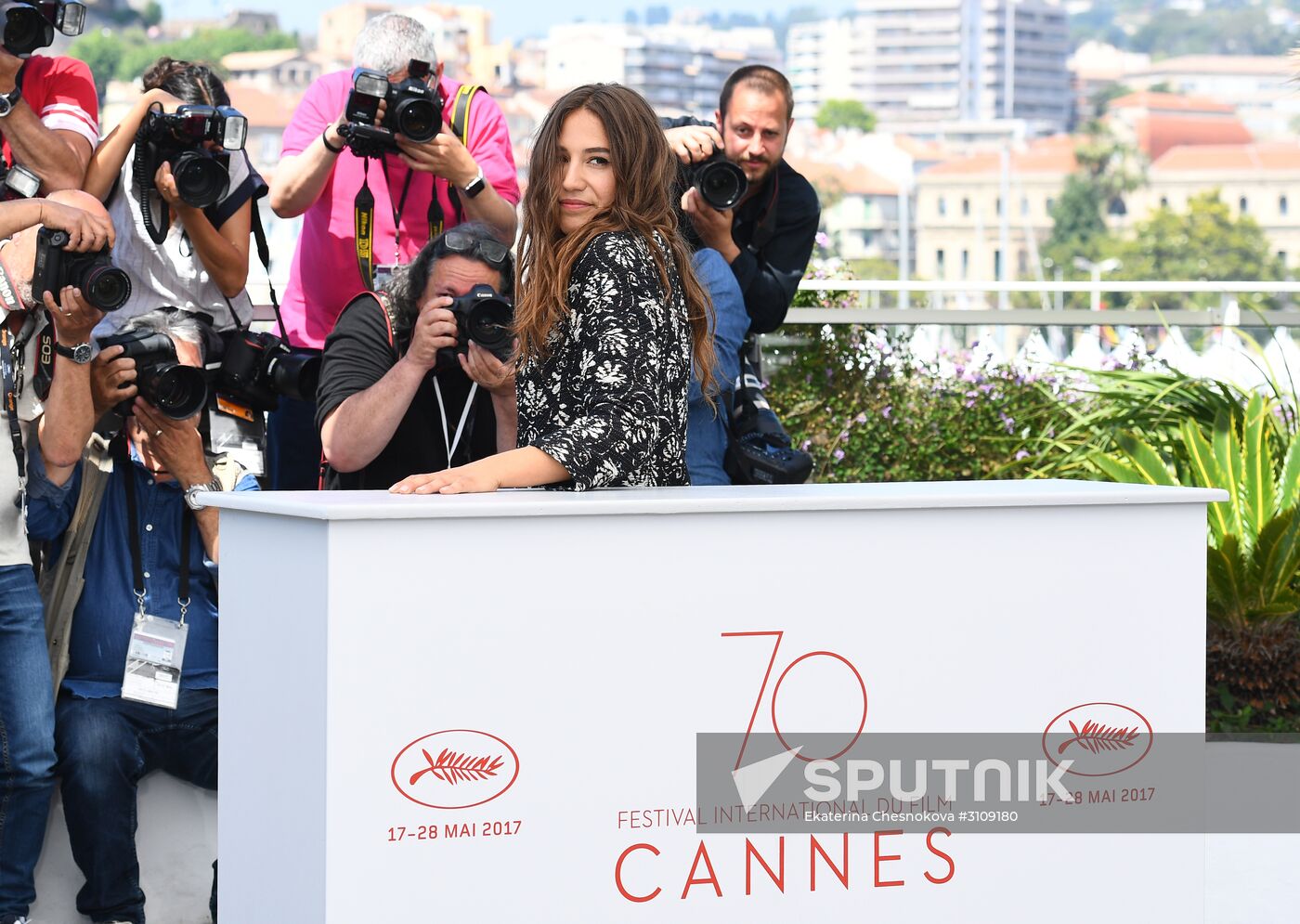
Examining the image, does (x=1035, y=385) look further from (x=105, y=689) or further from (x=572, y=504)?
Result: (x=572, y=504)

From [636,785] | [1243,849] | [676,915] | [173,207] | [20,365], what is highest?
[173,207]

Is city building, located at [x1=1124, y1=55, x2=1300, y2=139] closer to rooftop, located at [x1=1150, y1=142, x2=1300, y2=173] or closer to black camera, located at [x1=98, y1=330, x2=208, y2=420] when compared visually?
rooftop, located at [x1=1150, y1=142, x2=1300, y2=173]

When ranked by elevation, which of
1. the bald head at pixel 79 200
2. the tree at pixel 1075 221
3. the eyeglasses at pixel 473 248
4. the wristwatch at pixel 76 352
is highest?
the tree at pixel 1075 221

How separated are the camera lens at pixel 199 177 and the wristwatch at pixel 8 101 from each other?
0.35m

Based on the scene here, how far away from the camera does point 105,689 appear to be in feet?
11.6

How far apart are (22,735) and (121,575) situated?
432 mm

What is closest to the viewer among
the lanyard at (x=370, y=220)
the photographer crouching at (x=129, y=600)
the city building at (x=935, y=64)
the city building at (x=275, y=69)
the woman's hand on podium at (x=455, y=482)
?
the woman's hand on podium at (x=455, y=482)

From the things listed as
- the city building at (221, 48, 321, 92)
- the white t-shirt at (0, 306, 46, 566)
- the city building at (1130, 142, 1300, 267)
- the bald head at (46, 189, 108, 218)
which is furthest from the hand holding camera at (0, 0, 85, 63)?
the city building at (221, 48, 321, 92)

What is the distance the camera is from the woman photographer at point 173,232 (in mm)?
3830

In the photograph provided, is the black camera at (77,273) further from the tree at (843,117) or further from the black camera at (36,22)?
the tree at (843,117)

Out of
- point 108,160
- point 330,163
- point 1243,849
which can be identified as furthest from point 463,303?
point 1243,849

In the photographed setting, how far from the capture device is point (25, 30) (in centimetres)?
354

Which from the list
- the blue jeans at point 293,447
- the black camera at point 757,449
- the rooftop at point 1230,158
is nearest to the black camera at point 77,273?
the blue jeans at point 293,447

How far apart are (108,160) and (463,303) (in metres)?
1.01
